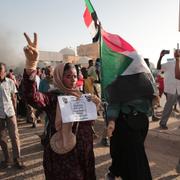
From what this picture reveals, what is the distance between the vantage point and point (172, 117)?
1055 cm

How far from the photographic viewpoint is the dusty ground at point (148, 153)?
552 centimetres

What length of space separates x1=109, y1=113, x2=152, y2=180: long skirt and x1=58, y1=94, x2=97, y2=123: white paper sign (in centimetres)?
76

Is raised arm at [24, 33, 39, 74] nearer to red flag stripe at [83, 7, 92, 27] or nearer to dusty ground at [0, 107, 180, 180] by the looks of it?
red flag stripe at [83, 7, 92, 27]

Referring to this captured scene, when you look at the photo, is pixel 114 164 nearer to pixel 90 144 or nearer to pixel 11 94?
pixel 90 144

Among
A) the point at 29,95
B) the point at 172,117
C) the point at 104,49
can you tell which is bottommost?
the point at 172,117

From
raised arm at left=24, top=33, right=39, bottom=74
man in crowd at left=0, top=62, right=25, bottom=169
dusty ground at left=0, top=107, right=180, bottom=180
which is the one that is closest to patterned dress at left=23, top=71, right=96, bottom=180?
raised arm at left=24, top=33, right=39, bottom=74

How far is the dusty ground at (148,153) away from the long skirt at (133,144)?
107 cm

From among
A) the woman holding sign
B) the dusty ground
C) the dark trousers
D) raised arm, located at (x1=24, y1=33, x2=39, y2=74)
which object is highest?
raised arm, located at (x1=24, y1=33, x2=39, y2=74)

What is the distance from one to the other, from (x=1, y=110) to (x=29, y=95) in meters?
2.82

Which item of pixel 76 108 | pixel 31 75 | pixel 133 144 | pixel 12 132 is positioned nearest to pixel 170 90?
pixel 12 132

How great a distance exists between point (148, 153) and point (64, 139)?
3740 mm

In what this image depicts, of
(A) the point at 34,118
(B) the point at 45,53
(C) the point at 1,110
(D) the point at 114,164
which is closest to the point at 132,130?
(D) the point at 114,164

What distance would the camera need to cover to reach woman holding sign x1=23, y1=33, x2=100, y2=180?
3.43m

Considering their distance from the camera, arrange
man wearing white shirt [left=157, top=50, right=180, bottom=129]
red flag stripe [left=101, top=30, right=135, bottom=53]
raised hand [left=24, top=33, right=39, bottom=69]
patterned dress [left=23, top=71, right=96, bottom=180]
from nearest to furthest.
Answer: raised hand [left=24, top=33, right=39, bottom=69] < patterned dress [left=23, top=71, right=96, bottom=180] < red flag stripe [left=101, top=30, right=135, bottom=53] < man wearing white shirt [left=157, top=50, right=180, bottom=129]
